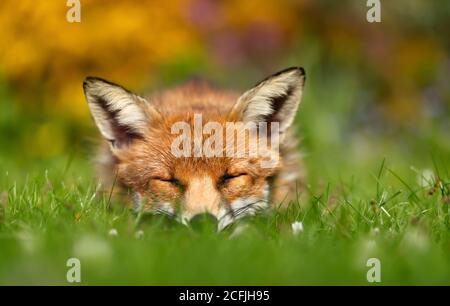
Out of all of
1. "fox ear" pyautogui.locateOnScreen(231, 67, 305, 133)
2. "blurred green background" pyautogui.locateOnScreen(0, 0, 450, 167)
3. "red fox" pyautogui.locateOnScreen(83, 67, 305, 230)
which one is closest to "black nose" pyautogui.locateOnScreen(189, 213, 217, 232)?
"red fox" pyautogui.locateOnScreen(83, 67, 305, 230)

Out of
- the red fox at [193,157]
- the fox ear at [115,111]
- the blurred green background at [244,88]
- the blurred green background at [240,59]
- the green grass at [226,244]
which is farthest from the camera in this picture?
the blurred green background at [240,59]

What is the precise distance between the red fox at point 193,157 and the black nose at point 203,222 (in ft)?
0.10

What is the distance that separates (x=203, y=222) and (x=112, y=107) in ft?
4.01

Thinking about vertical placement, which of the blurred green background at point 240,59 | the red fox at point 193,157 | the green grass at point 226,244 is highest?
the blurred green background at point 240,59

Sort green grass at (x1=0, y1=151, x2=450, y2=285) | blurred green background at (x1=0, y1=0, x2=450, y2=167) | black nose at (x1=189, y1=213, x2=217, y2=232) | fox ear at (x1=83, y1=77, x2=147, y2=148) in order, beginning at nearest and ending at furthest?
green grass at (x1=0, y1=151, x2=450, y2=285) → black nose at (x1=189, y1=213, x2=217, y2=232) → fox ear at (x1=83, y1=77, x2=147, y2=148) → blurred green background at (x1=0, y1=0, x2=450, y2=167)

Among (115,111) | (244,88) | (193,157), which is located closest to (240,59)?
(244,88)

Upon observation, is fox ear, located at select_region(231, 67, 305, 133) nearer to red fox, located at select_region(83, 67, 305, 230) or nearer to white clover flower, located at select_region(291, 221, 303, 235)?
red fox, located at select_region(83, 67, 305, 230)

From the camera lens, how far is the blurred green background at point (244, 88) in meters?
3.67

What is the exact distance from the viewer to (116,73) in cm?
991

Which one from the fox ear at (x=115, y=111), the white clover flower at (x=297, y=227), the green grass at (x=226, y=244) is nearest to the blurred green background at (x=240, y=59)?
the fox ear at (x=115, y=111)

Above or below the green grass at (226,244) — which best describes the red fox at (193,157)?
above

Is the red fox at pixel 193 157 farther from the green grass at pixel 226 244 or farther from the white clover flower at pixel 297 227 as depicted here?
the white clover flower at pixel 297 227

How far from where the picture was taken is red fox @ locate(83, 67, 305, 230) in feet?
14.8

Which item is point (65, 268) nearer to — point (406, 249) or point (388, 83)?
point (406, 249)
